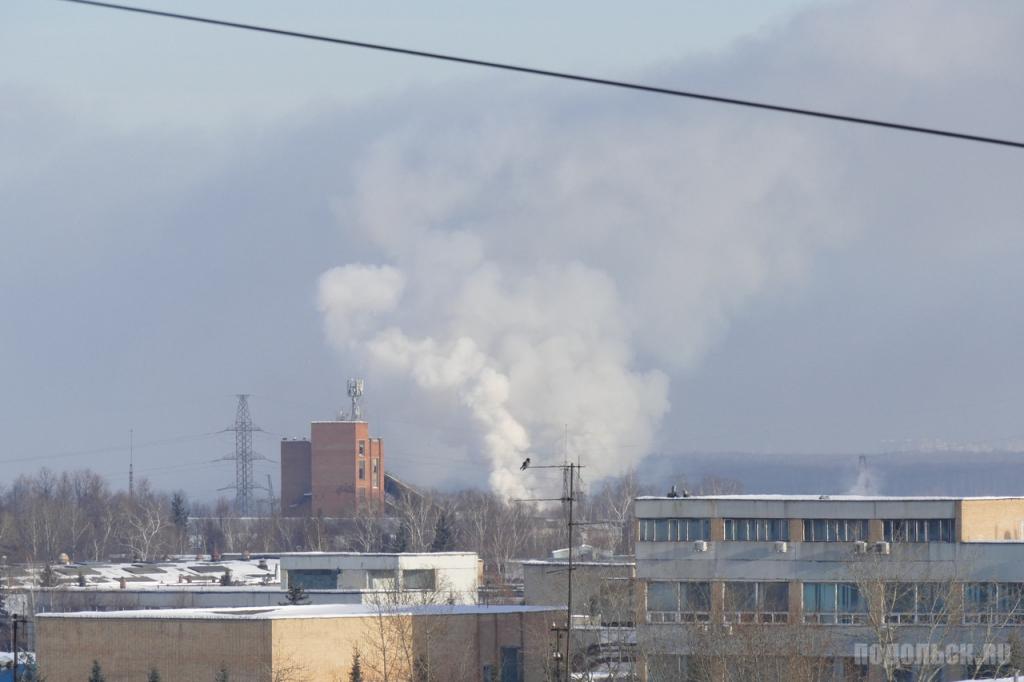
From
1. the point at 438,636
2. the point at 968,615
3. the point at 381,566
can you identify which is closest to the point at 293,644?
the point at 438,636

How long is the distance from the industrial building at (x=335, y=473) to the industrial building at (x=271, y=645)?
250ft

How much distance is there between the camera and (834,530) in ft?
149

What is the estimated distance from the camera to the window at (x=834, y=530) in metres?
45.2

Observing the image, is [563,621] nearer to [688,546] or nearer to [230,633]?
[688,546]

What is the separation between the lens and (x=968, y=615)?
42188mm

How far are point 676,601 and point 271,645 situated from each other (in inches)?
468

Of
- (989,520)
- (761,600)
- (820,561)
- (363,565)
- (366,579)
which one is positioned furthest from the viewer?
(363,565)

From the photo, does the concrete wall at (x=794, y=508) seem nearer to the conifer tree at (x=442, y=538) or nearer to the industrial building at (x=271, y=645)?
the industrial building at (x=271, y=645)

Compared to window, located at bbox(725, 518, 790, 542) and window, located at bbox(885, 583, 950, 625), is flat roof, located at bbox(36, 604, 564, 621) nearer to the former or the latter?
window, located at bbox(725, 518, 790, 542)

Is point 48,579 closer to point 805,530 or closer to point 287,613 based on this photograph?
point 287,613

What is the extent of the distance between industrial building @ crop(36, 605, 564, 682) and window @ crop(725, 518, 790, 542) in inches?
246

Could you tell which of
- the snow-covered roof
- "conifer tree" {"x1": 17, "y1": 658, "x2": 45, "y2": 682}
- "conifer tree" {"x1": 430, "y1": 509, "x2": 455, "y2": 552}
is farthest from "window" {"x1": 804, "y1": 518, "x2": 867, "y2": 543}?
"conifer tree" {"x1": 430, "y1": 509, "x2": 455, "y2": 552}

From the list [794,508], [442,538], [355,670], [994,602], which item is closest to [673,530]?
[794,508]

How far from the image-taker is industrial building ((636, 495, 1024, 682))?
41031mm
